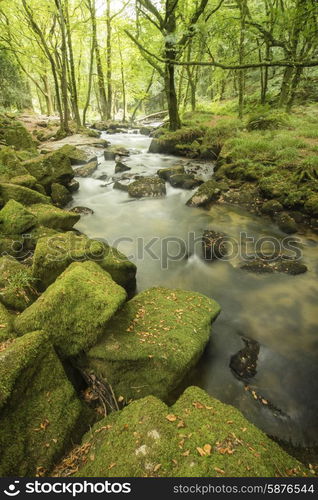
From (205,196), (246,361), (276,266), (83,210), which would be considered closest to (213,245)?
(276,266)

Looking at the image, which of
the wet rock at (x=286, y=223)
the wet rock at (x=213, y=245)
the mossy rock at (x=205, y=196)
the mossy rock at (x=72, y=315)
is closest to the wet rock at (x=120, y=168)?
the mossy rock at (x=205, y=196)

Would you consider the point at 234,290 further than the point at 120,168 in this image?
No

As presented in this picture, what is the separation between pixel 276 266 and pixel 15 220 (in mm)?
5795

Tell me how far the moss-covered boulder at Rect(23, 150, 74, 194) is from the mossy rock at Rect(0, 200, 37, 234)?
10.7 ft

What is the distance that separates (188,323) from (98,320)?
4.18 ft

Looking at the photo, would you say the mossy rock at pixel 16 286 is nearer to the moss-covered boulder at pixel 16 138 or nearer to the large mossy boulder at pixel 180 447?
the large mossy boulder at pixel 180 447

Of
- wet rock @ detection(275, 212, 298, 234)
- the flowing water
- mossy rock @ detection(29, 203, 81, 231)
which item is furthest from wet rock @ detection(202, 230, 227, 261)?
mossy rock @ detection(29, 203, 81, 231)

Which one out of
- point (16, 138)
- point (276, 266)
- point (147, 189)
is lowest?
point (276, 266)

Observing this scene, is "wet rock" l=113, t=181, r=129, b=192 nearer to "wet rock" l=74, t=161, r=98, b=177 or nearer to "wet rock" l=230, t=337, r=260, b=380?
"wet rock" l=74, t=161, r=98, b=177

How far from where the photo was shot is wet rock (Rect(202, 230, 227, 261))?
6.48m

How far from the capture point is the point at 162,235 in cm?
771

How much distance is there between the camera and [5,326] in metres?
2.94

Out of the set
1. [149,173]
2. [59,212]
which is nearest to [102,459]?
[59,212]

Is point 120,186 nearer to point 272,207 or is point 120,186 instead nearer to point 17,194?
point 17,194
